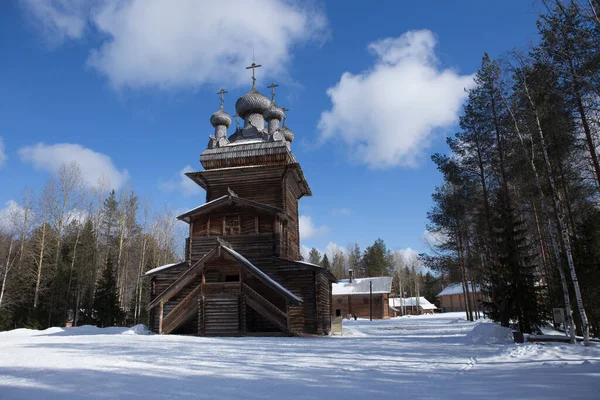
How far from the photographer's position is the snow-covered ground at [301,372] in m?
6.68

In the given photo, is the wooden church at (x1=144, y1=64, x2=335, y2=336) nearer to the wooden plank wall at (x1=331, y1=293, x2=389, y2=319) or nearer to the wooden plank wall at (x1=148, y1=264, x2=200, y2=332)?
the wooden plank wall at (x1=148, y1=264, x2=200, y2=332)

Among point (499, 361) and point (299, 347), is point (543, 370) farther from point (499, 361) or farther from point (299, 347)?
point (299, 347)

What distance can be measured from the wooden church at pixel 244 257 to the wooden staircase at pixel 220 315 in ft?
0.15

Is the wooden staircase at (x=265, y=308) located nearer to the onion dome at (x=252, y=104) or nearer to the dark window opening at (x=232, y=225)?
the dark window opening at (x=232, y=225)

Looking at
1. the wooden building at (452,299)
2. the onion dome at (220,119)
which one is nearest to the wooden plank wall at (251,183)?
the onion dome at (220,119)

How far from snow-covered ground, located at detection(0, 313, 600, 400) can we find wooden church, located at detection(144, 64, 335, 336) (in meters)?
6.22

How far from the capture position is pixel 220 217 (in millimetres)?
22859

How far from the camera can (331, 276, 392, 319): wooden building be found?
56.6 metres

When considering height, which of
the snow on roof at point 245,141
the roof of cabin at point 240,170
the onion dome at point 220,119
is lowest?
the roof of cabin at point 240,170

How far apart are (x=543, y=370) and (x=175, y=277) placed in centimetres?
1773

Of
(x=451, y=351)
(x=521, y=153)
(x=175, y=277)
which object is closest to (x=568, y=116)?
(x=521, y=153)

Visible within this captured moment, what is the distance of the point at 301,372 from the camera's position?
8.77 meters

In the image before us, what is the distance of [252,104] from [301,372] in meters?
23.3

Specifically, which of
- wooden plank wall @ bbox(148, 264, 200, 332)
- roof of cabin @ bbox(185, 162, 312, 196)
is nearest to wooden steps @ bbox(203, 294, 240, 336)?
wooden plank wall @ bbox(148, 264, 200, 332)
